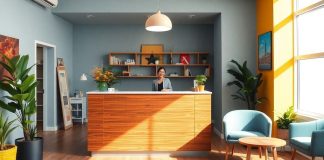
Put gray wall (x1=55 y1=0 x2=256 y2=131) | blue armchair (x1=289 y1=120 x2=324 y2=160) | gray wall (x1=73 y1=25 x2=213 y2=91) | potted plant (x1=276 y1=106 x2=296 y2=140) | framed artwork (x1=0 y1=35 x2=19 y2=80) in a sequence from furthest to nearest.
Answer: gray wall (x1=73 y1=25 x2=213 y2=91), gray wall (x1=55 y1=0 x2=256 y2=131), potted plant (x1=276 y1=106 x2=296 y2=140), framed artwork (x1=0 y1=35 x2=19 y2=80), blue armchair (x1=289 y1=120 x2=324 y2=160)

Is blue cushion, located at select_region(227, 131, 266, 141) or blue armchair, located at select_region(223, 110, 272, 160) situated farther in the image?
blue armchair, located at select_region(223, 110, 272, 160)

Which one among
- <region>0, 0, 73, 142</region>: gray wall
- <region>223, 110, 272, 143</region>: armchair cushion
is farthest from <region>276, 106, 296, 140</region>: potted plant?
<region>0, 0, 73, 142</region>: gray wall

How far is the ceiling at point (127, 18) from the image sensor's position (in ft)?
24.8

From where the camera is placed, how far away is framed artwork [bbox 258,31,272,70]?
6.28 m

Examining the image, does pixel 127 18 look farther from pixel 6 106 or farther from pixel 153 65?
pixel 6 106

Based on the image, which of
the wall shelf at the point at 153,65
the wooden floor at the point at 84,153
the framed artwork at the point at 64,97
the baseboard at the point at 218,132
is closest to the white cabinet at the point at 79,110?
the framed artwork at the point at 64,97

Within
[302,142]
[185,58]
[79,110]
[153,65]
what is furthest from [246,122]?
[79,110]

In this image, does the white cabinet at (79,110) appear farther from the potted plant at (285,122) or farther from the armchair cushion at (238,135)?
the potted plant at (285,122)

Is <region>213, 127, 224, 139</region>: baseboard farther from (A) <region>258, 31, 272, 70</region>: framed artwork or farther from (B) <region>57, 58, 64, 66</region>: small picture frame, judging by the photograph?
(B) <region>57, 58, 64, 66</region>: small picture frame

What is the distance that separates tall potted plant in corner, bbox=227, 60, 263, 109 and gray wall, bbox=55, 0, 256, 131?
227 mm

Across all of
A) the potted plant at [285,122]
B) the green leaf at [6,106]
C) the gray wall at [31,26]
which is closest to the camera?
the green leaf at [6,106]

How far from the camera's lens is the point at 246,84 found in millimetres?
6535

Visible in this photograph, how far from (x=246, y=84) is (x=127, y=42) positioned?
13.1 ft

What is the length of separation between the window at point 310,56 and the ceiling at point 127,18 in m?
2.13
